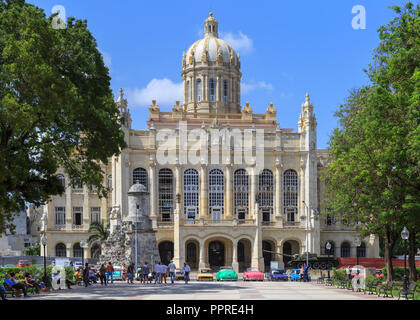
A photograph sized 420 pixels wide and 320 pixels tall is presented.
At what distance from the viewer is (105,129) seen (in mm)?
31766

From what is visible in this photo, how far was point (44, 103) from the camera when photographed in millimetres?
27844

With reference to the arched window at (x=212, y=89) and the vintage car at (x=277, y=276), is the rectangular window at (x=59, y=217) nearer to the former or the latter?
the arched window at (x=212, y=89)

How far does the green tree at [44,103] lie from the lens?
90.6 ft

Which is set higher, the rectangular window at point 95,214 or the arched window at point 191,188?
the arched window at point 191,188

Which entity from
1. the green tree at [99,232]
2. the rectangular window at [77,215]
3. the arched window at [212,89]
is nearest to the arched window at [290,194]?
the arched window at [212,89]

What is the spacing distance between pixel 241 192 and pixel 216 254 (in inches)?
319

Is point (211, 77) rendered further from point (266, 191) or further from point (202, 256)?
point (202, 256)

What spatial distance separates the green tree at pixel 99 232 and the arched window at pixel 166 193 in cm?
708

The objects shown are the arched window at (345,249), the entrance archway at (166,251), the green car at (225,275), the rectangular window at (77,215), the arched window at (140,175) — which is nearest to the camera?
the green car at (225,275)

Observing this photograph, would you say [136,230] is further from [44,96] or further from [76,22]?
[44,96]

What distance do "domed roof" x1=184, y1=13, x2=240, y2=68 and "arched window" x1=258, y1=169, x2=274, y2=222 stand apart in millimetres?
18932

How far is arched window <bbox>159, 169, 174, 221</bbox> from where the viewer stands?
75.5 meters

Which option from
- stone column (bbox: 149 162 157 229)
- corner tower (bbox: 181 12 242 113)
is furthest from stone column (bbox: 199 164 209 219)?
corner tower (bbox: 181 12 242 113)
